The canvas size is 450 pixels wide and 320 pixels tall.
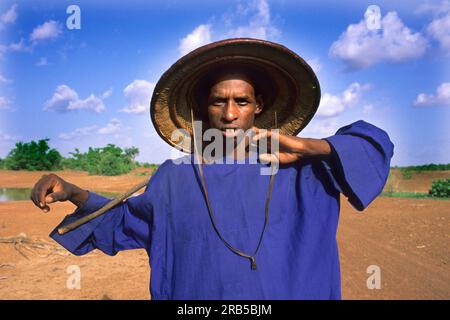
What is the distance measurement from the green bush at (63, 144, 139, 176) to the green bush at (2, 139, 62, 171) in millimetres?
2957

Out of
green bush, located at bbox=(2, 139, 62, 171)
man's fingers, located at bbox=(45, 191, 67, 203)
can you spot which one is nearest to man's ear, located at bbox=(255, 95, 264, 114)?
man's fingers, located at bbox=(45, 191, 67, 203)

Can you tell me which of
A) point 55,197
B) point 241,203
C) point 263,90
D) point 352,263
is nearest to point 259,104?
point 263,90

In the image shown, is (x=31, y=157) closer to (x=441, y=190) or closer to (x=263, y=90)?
(x=441, y=190)

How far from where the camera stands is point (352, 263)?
5.60 metres

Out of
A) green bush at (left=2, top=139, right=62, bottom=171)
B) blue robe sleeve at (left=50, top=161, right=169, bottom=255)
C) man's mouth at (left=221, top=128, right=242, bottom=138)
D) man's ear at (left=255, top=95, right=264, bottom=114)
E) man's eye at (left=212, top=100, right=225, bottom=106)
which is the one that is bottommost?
blue robe sleeve at (left=50, top=161, right=169, bottom=255)

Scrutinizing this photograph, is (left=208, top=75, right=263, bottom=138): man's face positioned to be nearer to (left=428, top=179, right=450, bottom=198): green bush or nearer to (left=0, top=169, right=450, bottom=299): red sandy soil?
(left=0, top=169, right=450, bottom=299): red sandy soil

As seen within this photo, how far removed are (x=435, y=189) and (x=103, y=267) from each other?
11286 millimetres

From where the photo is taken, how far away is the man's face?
1.75 meters

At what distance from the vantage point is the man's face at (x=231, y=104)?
175 cm

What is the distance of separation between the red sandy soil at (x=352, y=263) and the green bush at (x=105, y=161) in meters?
17.6

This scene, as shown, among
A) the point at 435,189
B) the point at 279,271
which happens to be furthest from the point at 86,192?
the point at 435,189
